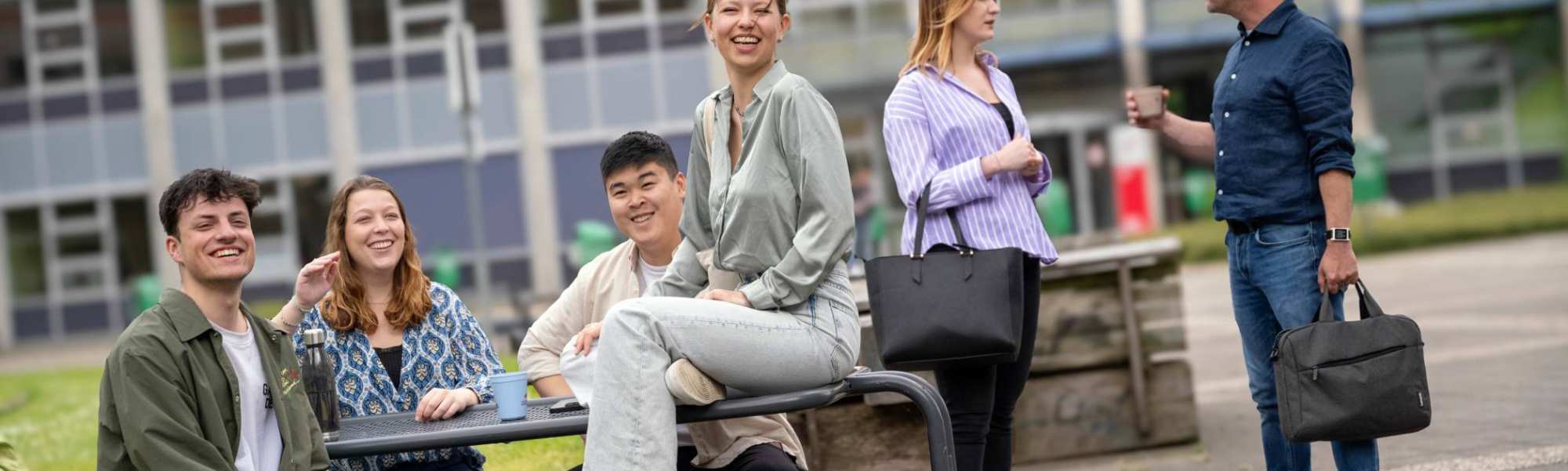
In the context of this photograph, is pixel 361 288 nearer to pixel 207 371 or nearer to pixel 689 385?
pixel 207 371

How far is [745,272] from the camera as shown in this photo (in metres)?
3.69

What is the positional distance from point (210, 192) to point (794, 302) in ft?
4.00

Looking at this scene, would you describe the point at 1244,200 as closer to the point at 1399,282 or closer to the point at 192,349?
the point at 192,349

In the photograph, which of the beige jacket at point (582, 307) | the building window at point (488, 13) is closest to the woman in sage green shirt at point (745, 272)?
the beige jacket at point (582, 307)

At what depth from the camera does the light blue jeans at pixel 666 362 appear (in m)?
3.28

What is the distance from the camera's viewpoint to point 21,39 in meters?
32.8

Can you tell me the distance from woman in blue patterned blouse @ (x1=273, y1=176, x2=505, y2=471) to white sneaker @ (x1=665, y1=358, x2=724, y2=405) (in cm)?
84

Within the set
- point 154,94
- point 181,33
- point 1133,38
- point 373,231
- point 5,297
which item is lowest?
point 5,297

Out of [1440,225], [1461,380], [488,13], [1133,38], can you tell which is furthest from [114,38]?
[1461,380]

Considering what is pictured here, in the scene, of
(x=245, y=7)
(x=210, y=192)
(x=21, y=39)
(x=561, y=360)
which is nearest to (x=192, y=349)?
(x=210, y=192)

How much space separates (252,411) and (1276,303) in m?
2.50

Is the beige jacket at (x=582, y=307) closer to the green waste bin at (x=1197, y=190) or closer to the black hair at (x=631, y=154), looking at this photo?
the black hair at (x=631, y=154)

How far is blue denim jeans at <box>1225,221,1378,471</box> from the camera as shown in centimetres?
422

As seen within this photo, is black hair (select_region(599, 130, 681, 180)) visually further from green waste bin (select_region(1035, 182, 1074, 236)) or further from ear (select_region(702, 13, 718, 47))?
green waste bin (select_region(1035, 182, 1074, 236))
